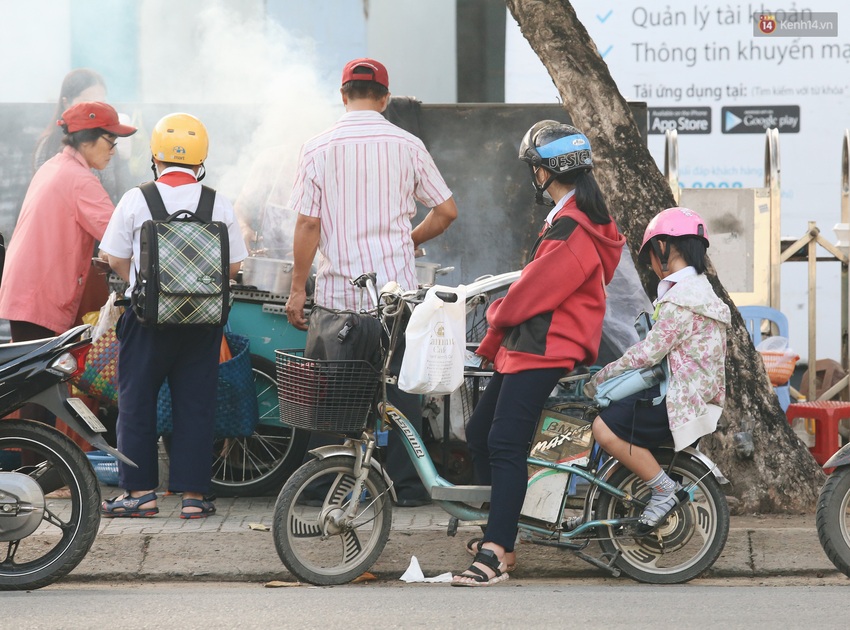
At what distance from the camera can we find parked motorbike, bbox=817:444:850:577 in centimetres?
519

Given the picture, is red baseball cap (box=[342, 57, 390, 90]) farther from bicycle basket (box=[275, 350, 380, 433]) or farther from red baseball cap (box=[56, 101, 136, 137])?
bicycle basket (box=[275, 350, 380, 433])

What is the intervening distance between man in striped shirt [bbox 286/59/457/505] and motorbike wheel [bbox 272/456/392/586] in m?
0.95

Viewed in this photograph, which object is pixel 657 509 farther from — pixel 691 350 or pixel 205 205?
pixel 205 205

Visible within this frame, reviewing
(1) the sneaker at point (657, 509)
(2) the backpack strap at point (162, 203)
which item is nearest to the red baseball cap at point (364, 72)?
(2) the backpack strap at point (162, 203)

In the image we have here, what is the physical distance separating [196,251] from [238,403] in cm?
97

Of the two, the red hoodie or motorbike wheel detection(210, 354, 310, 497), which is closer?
the red hoodie

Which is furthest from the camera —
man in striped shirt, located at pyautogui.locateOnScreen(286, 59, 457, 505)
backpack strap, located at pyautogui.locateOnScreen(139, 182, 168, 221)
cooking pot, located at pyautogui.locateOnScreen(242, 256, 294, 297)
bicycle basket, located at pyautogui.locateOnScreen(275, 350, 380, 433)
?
cooking pot, located at pyautogui.locateOnScreen(242, 256, 294, 297)

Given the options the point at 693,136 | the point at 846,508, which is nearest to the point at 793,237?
the point at 693,136

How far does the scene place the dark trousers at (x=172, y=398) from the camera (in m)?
6.05

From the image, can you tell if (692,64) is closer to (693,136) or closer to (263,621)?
(693,136)

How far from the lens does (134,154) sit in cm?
787

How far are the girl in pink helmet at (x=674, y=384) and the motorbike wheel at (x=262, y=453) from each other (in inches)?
75.2

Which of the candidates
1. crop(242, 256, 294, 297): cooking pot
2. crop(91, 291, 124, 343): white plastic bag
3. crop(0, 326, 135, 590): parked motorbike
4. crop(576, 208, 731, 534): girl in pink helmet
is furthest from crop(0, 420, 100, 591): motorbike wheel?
crop(576, 208, 731, 534): girl in pink helmet

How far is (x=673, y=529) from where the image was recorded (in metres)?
5.29
